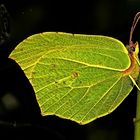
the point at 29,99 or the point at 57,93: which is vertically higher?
the point at 57,93

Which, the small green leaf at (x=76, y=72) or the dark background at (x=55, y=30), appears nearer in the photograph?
the small green leaf at (x=76, y=72)

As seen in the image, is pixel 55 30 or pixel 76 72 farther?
pixel 55 30

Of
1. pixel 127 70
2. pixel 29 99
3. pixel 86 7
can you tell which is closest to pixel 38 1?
pixel 86 7

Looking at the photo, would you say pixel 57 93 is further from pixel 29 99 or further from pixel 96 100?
pixel 29 99

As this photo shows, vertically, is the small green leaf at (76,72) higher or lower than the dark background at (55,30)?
Answer: higher
